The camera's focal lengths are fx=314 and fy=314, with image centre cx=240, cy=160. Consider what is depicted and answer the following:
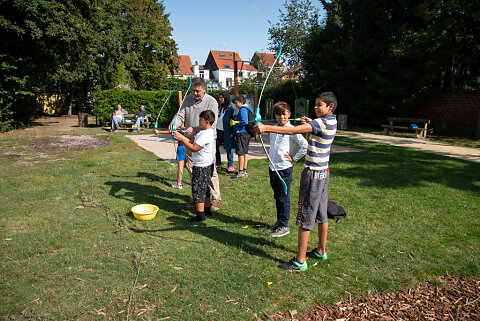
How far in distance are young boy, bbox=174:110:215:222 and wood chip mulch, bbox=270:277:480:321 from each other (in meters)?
2.22

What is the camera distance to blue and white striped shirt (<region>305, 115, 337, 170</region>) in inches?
125

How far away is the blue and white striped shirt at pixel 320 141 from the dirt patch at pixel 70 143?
9937 mm

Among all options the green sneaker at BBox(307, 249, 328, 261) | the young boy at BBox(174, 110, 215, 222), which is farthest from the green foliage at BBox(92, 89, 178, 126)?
the green sneaker at BBox(307, 249, 328, 261)

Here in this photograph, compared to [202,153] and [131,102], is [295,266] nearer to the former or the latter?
[202,153]

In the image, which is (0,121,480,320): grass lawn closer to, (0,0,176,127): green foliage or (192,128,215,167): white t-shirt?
(192,128,215,167): white t-shirt

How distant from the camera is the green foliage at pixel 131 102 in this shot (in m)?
17.7

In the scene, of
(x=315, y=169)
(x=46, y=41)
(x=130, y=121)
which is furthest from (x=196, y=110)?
(x=46, y=41)

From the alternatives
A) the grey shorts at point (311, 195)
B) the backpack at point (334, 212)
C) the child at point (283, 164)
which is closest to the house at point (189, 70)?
the backpack at point (334, 212)

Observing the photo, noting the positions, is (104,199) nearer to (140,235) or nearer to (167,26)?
(140,235)

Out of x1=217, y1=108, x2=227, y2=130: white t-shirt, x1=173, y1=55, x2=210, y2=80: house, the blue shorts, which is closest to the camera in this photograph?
the blue shorts

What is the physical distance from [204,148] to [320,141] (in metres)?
1.84

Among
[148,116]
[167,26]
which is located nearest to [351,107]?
[148,116]

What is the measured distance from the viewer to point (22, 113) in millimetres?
17266

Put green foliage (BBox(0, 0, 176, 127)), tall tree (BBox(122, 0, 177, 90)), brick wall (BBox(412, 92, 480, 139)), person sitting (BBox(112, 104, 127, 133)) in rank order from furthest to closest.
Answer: tall tree (BBox(122, 0, 177, 90)), person sitting (BBox(112, 104, 127, 133)), brick wall (BBox(412, 92, 480, 139)), green foliage (BBox(0, 0, 176, 127))
